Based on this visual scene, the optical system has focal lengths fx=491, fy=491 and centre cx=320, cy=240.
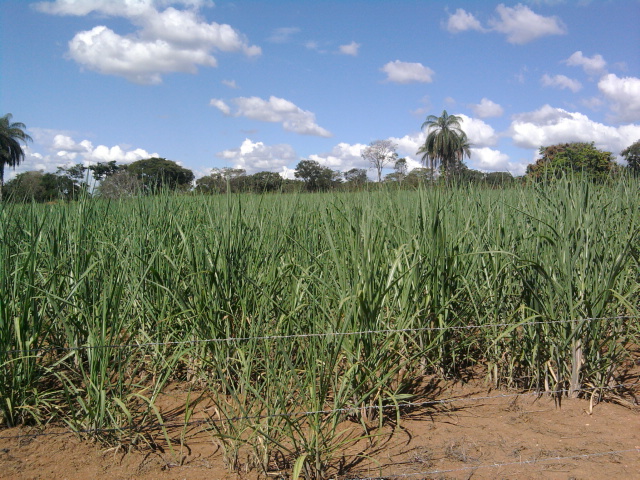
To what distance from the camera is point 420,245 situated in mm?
2520

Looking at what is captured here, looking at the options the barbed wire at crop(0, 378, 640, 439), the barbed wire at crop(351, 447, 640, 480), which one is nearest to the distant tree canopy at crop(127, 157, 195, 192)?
the barbed wire at crop(0, 378, 640, 439)

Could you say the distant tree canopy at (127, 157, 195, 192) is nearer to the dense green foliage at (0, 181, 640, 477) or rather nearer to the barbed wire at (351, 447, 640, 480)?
the dense green foliage at (0, 181, 640, 477)

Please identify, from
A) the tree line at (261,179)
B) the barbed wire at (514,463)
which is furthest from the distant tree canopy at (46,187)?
the barbed wire at (514,463)

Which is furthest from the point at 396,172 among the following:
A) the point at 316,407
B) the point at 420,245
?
the point at 316,407

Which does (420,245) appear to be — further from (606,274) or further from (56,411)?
(56,411)

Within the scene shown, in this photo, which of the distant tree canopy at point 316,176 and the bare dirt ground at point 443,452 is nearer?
the bare dirt ground at point 443,452

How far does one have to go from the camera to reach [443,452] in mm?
1916

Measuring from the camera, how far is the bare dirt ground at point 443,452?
1796 millimetres

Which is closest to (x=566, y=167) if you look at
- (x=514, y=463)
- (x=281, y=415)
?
(x=514, y=463)

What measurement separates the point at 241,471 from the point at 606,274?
1.84 meters

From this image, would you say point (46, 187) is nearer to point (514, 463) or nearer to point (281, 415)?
point (281, 415)

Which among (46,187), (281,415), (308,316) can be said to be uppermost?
(46,187)

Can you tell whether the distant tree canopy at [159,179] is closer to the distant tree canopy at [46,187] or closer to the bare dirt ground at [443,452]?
the distant tree canopy at [46,187]

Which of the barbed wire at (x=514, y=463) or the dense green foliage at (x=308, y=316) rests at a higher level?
the dense green foliage at (x=308, y=316)
